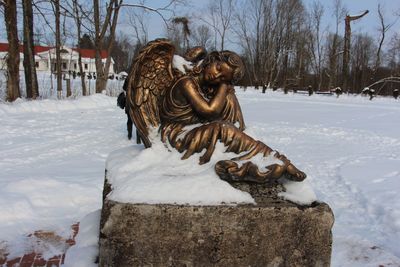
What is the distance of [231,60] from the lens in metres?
2.91

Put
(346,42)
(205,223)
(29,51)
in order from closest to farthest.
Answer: (205,223), (29,51), (346,42)

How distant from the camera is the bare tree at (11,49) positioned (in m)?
13.7

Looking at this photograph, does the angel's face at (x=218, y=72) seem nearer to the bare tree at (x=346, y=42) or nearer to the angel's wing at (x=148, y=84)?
the angel's wing at (x=148, y=84)

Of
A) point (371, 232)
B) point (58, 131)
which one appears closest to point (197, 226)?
point (371, 232)

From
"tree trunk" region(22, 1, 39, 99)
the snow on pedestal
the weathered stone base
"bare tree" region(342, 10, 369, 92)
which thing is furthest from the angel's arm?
"bare tree" region(342, 10, 369, 92)

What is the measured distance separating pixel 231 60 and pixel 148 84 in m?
0.65

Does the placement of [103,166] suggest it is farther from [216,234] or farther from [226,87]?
[216,234]

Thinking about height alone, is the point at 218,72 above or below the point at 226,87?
above

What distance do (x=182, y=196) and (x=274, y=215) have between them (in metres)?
0.61

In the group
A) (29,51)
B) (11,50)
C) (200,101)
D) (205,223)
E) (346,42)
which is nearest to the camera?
(205,223)

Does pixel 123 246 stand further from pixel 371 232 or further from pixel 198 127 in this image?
pixel 371 232

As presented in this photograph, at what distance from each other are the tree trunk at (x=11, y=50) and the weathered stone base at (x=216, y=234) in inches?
513

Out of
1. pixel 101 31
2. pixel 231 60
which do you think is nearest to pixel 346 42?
pixel 101 31

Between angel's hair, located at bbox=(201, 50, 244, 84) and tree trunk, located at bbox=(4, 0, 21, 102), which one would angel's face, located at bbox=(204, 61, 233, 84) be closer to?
angel's hair, located at bbox=(201, 50, 244, 84)
